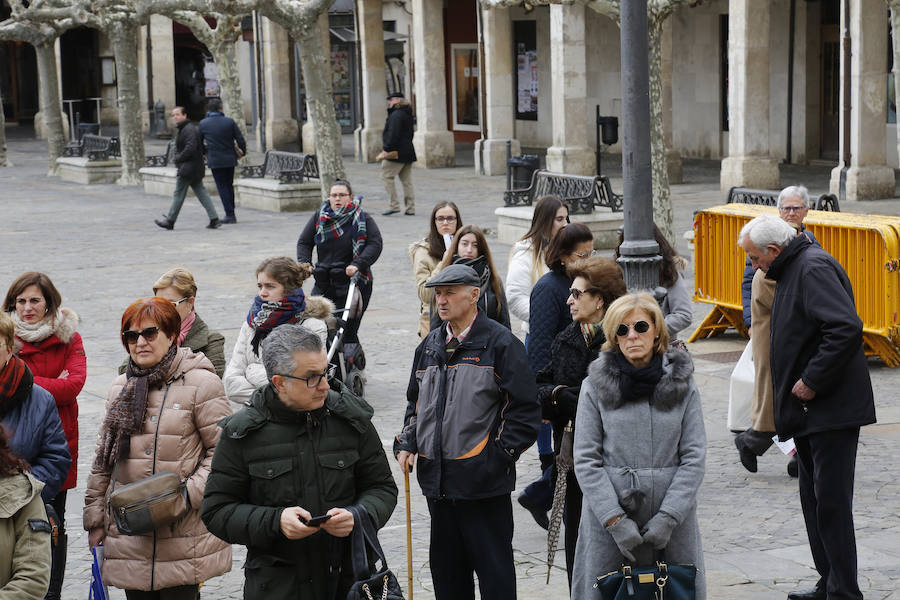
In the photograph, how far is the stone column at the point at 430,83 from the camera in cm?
3166

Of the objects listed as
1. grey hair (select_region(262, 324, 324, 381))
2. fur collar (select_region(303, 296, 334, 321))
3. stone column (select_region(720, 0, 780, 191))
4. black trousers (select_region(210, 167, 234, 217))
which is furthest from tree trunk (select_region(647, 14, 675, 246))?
grey hair (select_region(262, 324, 324, 381))

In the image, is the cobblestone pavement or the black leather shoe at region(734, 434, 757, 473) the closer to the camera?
the cobblestone pavement

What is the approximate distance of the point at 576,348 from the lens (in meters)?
6.23

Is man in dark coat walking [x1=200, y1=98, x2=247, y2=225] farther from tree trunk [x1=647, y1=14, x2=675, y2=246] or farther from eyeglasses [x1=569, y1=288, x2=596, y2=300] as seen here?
eyeglasses [x1=569, y1=288, x2=596, y2=300]

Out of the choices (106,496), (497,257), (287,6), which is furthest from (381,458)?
(287,6)

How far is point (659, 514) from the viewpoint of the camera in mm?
5000

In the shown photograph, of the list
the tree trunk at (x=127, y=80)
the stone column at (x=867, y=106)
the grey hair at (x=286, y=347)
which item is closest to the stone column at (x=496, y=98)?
the tree trunk at (x=127, y=80)

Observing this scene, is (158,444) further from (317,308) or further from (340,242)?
(340,242)

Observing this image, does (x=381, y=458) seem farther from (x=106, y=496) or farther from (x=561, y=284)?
(x=561, y=284)

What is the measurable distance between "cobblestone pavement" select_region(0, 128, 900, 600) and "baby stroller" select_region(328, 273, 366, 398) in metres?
0.25

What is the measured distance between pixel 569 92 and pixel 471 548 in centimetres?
2115

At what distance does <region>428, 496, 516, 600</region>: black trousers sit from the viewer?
5.62m

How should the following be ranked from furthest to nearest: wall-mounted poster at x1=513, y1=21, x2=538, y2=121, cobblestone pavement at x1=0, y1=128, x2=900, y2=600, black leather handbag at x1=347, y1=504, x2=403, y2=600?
wall-mounted poster at x1=513, y1=21, x2=538, y2=121 → cobblestone pavement at x1=0, y1=128, x2=900, y2=600 → black leather handbag at x1=347, y1=504, x2=403, y2=600

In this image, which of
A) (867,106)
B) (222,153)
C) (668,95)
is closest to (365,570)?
(222,153)
